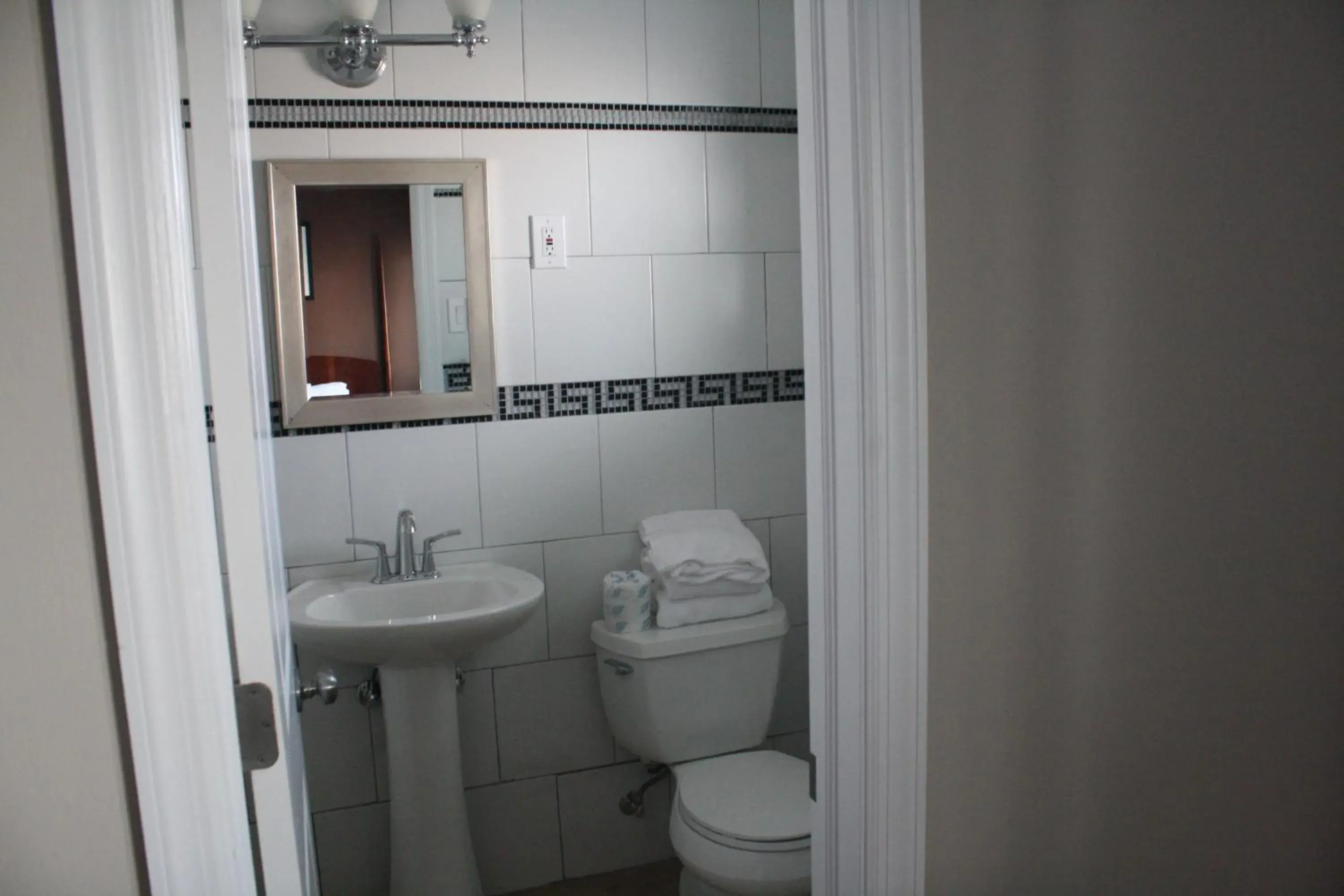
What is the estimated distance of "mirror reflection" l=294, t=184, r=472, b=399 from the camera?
2.16 meters

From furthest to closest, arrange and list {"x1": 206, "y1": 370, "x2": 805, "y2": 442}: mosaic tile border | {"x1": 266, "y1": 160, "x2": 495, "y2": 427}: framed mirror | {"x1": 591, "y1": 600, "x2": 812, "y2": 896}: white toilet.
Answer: {"x1": 206, "y1": 370, "x2": 805, "y2": 442}: mosaic tile border
{"x1": 266, "y1": 160, "x2": 495, "y2": 427}: framed mirror
{"x1": 591, "y1": 600, "x2": 812, "y2": 896}: white toilet

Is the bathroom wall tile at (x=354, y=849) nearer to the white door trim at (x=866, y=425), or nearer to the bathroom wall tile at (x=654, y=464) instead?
the bathroom wall tile at (x=654, y=464)

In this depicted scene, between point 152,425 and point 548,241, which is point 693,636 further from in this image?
point 152,425

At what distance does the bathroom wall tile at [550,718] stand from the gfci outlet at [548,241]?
988 mm

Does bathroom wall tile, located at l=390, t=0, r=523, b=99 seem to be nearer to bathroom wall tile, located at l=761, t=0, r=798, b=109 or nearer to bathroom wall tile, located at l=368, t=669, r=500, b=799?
bathroom wall tile, located at l=761, t=0, r=798, b=109

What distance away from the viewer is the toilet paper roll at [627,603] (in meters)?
2.22

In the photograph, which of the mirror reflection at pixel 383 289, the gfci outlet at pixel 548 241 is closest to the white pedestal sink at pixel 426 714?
the mirror reflection at pixel 383 289

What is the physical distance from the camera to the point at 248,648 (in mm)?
834

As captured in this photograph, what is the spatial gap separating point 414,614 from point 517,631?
0.92 ft

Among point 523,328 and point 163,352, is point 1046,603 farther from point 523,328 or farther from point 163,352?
point 523,328

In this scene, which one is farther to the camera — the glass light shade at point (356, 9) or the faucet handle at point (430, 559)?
the faucet handle at point (430, 559)

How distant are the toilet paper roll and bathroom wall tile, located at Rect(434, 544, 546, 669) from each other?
209 mm

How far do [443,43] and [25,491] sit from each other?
1704mm

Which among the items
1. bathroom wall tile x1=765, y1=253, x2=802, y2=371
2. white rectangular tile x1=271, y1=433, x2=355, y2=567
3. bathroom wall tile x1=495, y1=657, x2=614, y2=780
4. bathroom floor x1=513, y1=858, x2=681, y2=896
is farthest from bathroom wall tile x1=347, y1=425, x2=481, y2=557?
bathroom floor x1=513, y1=858, x2=681, y2=896
